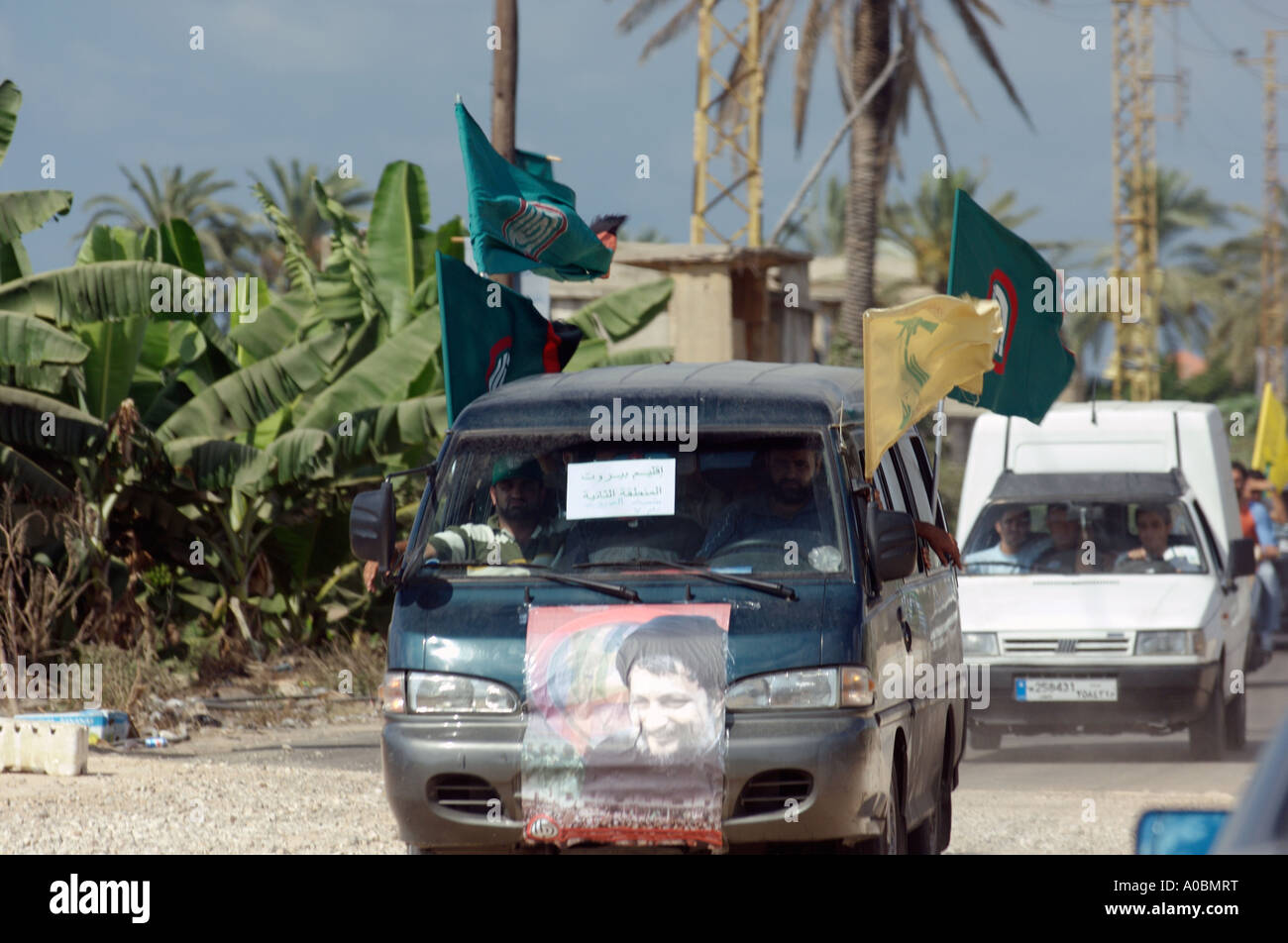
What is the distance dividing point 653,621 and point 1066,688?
7.22m

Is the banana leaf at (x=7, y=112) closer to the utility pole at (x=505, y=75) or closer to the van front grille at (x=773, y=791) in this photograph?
the utility pole at (x=505, y=75)

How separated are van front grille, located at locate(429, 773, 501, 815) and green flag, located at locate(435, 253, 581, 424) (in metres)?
3.58

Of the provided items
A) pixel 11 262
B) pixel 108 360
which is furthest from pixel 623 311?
pixel 11 262

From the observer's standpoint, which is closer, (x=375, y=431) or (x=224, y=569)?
(x=375, y=431)

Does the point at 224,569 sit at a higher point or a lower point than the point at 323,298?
lower

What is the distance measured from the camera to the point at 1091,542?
1391 centimetres

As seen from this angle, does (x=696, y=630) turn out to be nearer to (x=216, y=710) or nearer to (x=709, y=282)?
(x=216, y=710)

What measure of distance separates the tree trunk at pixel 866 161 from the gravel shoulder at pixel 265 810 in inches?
700

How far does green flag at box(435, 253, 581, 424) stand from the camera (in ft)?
32.8

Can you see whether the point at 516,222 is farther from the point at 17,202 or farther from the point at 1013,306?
the point at 17,202

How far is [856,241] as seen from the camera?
2861 centimetres
